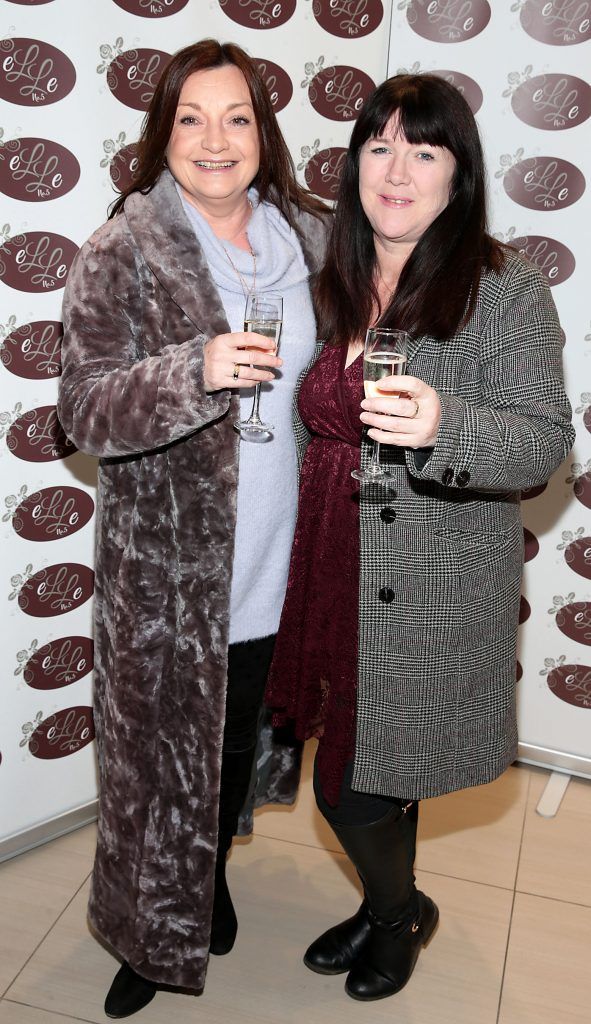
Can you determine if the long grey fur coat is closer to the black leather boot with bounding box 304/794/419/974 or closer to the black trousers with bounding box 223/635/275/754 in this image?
the black trousers with bounding box 223/635/275/754

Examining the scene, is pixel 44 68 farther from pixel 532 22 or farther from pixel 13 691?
pixel 13 691

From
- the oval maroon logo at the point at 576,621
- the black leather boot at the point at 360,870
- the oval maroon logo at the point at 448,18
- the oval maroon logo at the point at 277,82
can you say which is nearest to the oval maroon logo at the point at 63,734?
the black leather boot at the point at 360,870

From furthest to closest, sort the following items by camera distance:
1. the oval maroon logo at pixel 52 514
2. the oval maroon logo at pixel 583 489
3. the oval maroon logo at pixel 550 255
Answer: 1. the oval maroon logo at pixel 583 489
2. the oval maroon logo at pixel 550 255
3. the oval maroon logo at pixel 52 514

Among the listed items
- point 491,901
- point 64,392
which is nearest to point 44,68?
point 64,392

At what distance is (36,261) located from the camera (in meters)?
2.41

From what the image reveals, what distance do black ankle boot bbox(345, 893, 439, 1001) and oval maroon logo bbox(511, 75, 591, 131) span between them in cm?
218

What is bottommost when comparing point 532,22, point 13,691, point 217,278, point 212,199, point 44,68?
A: point 13,691

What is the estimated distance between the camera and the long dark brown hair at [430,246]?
192cm

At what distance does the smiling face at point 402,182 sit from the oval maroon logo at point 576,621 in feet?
5.16

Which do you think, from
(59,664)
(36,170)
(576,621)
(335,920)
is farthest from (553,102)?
(335,920)

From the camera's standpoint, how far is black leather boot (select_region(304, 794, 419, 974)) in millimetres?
2189

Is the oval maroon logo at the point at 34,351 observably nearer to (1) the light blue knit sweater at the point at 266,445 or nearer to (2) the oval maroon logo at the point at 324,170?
(1) the light blue knit sweater at the point at 266,445

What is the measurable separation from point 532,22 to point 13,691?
92.7 inches

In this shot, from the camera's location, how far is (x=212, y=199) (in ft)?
6.63
